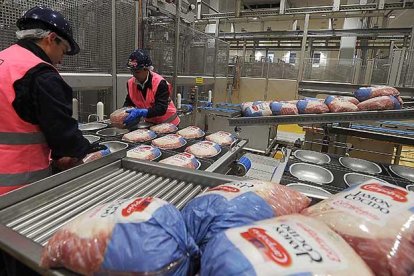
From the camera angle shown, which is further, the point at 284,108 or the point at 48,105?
the point at 284,108

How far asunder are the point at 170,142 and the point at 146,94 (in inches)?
38.6

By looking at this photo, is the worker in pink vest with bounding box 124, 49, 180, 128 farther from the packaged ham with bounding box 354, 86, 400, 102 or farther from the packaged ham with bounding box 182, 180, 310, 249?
the packaged ham with bounding box 182, 180, 310, 249

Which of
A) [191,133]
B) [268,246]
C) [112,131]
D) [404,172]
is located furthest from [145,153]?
[404,172]

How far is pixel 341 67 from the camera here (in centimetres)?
673

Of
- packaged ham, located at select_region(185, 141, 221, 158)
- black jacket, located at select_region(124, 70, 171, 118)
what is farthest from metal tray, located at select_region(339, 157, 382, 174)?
black jacket, located at select_region(124, 70, 171, 118)

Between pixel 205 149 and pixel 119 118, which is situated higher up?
pixel 119 118

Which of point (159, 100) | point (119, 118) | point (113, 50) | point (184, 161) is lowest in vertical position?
point (184, 161)

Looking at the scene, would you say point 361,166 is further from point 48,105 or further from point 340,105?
point 48,105

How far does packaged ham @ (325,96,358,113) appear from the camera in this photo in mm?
1734

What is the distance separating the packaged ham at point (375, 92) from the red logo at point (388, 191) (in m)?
1.35

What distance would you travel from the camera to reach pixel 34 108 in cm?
116

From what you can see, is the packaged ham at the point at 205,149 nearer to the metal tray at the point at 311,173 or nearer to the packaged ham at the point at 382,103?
the metal tray at the point at 311,173

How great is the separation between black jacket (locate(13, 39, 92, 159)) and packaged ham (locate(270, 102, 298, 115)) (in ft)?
4.42

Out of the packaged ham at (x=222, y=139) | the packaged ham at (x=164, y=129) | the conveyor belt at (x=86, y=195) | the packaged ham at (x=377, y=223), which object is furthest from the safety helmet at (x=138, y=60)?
the packaged ham at (x=377, y=223)
